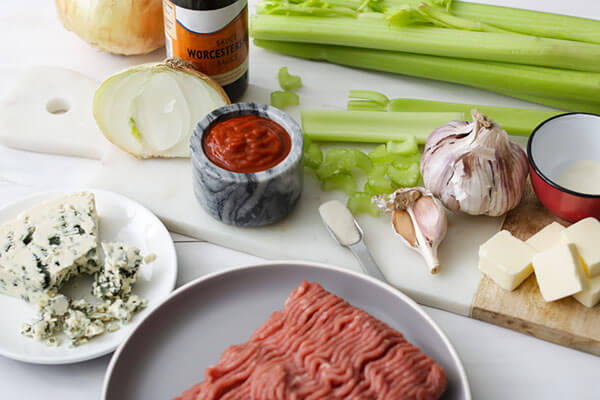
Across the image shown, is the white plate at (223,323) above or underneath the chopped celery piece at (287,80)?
underneath

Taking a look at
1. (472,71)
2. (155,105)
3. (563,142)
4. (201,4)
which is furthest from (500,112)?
(155,105)

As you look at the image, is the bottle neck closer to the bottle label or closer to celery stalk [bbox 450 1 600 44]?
the bottle label

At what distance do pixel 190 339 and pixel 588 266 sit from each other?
3.64 ft

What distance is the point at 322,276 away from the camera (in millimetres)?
1912

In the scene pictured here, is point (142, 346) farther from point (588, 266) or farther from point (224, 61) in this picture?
point (588, 266)

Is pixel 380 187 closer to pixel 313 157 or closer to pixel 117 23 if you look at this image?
pixel 313 157

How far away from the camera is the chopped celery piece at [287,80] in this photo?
2.63m

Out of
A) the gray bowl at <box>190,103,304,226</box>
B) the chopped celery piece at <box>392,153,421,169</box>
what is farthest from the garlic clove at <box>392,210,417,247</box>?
the gray bowl at <box>190,103,304,226</box>

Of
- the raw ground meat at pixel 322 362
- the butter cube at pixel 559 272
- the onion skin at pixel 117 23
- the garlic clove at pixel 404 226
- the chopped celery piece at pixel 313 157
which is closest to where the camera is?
the raw ground meat at pixel 322 362

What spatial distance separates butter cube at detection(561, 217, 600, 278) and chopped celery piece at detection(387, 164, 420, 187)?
0.51 m

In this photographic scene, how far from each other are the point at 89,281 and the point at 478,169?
121 centimetres

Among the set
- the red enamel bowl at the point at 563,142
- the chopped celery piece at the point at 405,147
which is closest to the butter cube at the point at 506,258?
the red enamel bowl at the point at 563,142

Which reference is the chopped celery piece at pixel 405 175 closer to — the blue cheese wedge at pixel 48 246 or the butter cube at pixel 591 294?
the butter cube at pixel 591 294

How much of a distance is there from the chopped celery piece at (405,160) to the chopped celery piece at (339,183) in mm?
163
